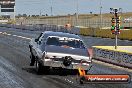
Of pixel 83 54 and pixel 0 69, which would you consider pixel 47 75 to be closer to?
pixel 83 54

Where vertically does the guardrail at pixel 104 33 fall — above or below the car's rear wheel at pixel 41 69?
below

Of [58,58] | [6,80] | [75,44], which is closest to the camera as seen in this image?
[6,80]

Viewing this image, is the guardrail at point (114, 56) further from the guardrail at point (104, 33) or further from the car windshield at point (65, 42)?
the guardrail at point (104, 33)

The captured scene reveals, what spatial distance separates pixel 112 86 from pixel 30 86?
2547 millimetres

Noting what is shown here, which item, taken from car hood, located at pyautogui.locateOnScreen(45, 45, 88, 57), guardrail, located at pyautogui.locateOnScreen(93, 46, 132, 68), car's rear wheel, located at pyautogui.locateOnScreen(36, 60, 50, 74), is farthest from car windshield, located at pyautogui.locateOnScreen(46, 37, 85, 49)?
guardrail, located at pyautogui.locateOnScreen(93, 46, 132, 68)

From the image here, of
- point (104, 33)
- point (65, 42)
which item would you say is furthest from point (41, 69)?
point (104, 33)

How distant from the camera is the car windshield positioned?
16531 millimetres

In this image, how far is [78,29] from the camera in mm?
64875

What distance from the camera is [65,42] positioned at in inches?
658

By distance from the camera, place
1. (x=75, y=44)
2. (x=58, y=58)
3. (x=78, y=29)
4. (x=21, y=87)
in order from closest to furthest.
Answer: (x=21, y=87)
(x=58, y=58)
(x=75, y=44)
(x=78, y=29)

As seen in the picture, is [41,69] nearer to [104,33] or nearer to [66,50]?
[66,50]

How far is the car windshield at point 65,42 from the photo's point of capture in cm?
1653

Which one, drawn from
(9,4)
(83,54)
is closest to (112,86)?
(83,54)

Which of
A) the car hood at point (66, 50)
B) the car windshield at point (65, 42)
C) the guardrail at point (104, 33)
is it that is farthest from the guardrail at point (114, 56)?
the guardrail at point (104, 33)
